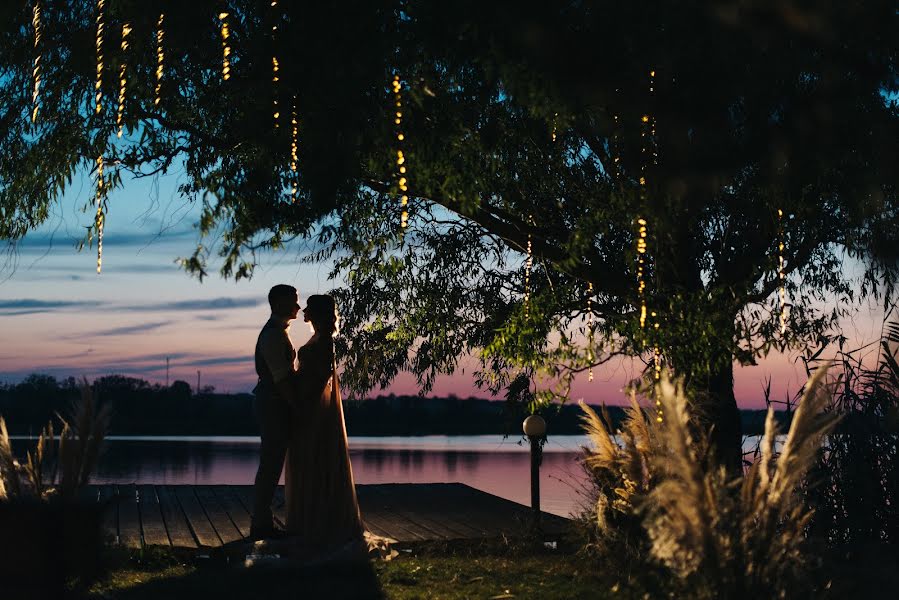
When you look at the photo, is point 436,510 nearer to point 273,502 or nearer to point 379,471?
point 273,502

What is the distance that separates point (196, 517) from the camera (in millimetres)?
8555

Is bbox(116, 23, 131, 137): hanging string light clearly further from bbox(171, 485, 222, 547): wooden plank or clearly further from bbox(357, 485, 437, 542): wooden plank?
bbox(357, 485, 437, 542): wooden plank

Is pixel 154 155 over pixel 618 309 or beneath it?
over

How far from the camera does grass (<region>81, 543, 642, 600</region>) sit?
570 cm

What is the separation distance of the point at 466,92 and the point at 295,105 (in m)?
1.25

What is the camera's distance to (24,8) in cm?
730

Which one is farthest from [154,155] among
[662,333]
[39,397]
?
[39,397]

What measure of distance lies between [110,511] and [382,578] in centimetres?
367

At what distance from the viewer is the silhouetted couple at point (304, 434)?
269 inches

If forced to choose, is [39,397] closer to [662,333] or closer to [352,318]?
[352,318]

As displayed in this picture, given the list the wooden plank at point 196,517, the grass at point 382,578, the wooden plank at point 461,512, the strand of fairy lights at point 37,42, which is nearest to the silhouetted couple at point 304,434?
the grass at point 382,578

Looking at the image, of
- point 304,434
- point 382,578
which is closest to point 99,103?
point 304,434

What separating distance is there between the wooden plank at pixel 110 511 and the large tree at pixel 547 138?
166 centimetres

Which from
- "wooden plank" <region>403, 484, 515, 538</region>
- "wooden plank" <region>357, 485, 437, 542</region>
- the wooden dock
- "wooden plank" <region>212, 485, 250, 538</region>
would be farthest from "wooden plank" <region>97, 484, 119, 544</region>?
"wooden plank" <region>403, 484, 515, 538</region>
